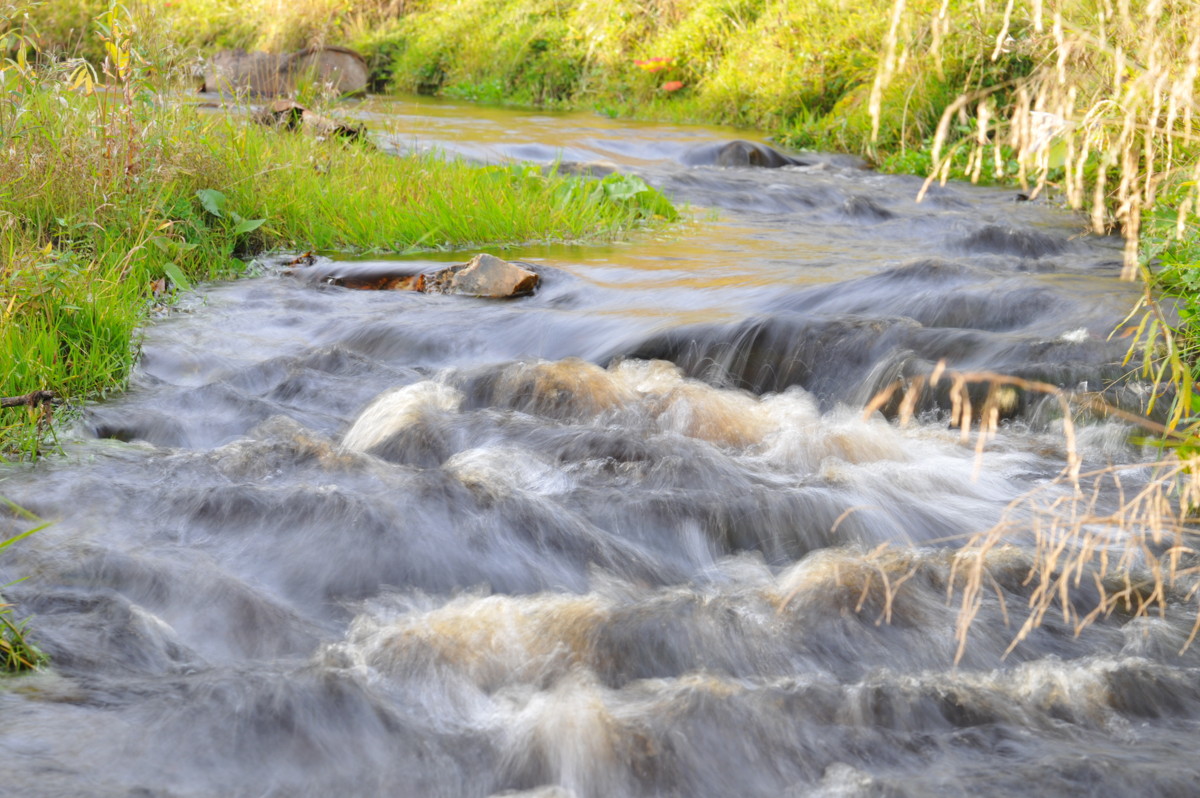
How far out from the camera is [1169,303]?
14.0ft

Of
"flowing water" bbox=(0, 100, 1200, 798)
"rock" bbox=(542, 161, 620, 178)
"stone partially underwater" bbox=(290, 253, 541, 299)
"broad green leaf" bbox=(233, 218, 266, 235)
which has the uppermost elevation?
"rock" bbox=(542, 161, 620, 178)

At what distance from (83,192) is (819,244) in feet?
14.0

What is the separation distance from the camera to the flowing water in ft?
6.36

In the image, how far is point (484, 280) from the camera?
221 inches

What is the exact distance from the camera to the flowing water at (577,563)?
1938mm

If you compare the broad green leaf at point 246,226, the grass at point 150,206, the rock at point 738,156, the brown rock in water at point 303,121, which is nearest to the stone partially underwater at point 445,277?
the broad green leaf at point 246,226

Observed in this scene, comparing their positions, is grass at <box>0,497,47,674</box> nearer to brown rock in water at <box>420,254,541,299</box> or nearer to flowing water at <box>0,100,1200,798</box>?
flowing water at <box>0,100,1200,798</box>

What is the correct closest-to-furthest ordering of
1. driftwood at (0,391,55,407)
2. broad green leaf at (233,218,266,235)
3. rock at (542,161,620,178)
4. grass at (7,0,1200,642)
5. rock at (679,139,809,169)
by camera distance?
grass at (7,0,1200,642)
driftwood at (0,391,55,407)
broad green leaf at (233,218,266,235)
rock at (542,161,620,178)
rock at (679,139,809,169)

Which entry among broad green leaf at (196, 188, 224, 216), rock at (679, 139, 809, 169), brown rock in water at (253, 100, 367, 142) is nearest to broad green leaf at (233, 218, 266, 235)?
broad green leaf at (196, 188, 224, 216)

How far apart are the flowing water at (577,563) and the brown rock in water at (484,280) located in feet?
1.07

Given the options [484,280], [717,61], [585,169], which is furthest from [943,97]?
[484,280]

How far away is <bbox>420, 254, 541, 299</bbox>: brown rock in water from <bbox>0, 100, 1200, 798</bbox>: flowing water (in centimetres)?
33

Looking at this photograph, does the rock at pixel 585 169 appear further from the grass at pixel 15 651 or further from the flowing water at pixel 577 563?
the grass at pixel 15 651

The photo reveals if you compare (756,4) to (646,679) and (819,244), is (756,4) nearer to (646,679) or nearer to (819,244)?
(819,244)
